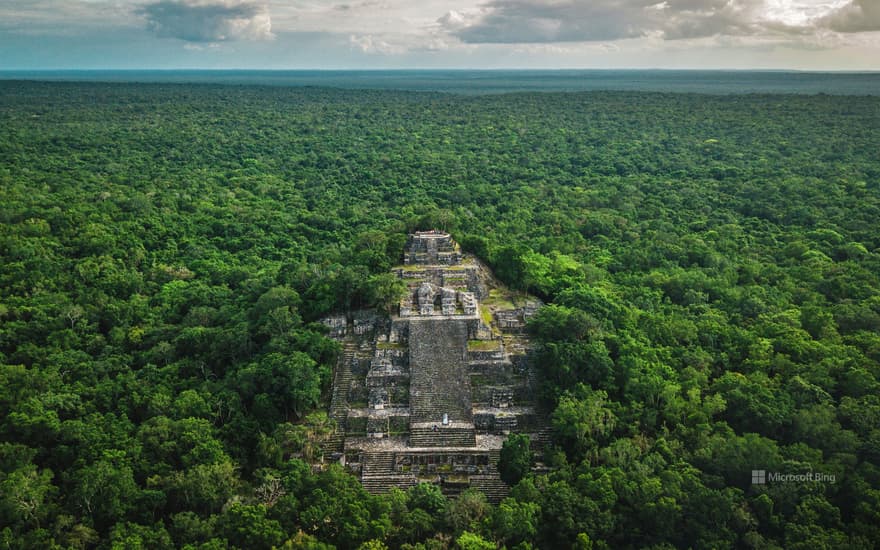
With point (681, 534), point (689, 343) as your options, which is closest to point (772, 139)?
point (689, 343)

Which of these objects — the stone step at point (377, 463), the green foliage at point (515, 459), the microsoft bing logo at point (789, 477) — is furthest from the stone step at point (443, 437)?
the microsoft bing logo at point (789, 477)

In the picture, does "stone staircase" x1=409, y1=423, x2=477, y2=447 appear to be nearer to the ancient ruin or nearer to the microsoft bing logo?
the ancient ruin

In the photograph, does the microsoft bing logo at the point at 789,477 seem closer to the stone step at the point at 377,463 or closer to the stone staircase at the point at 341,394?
the stone step at the point at 377,463

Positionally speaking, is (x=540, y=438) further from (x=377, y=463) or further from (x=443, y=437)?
(x=377, y=463)

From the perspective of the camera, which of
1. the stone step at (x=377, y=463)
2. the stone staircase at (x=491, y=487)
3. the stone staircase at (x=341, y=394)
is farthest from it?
the stone staircase at (x=341, y=394)

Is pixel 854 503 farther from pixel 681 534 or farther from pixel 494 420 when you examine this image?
pixel 494 420

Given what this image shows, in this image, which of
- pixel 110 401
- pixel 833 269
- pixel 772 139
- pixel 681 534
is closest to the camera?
pixel 681 534
